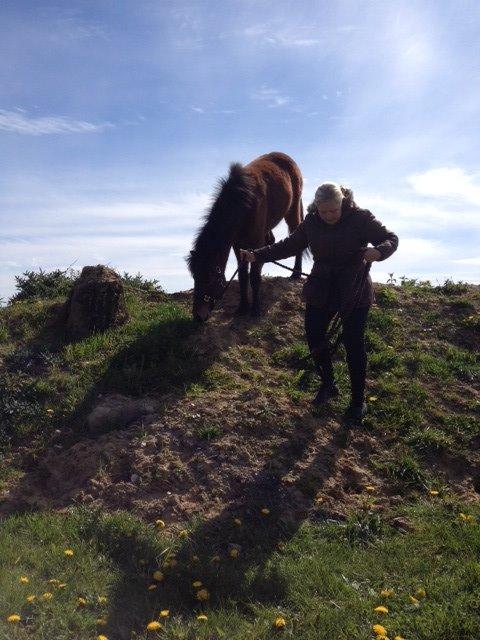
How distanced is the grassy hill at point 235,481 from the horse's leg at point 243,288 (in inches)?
6.8

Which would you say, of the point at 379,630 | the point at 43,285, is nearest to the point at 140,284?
the point at 43,285

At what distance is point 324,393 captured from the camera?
629cm

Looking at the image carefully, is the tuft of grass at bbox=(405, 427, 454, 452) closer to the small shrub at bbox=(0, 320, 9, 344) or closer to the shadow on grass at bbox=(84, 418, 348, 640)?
the shadow on grass at bbox=(84, 418, 348, 640)

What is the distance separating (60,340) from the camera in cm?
746

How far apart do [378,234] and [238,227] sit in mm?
2595

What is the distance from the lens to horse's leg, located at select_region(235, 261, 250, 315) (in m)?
7.97

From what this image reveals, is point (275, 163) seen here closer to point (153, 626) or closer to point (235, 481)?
point (235, 481)

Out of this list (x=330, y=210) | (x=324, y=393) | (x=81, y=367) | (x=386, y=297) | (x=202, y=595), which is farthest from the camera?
(x=386, y=297)

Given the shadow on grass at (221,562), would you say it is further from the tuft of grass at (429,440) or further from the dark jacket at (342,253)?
the dark jacket at (342,253)

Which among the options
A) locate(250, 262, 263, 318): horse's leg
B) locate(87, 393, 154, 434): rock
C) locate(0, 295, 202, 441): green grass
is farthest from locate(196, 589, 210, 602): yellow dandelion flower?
locate(250, 262, 263, 318): horse's leg

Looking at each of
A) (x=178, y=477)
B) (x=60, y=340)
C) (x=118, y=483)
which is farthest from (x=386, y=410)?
(x=60, y=340)

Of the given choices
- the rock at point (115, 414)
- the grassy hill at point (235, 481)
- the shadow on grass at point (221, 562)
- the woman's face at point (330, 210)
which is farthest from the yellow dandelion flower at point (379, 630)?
the woman's face at point (330, 210)

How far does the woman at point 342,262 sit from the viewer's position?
5441 mm

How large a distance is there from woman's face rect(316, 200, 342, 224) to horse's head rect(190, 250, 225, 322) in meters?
2.16
